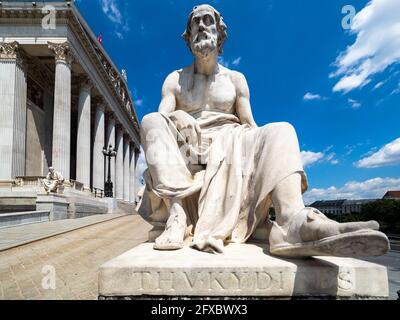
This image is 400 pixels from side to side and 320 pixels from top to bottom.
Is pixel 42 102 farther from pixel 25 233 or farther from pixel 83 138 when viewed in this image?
pixel 25 233

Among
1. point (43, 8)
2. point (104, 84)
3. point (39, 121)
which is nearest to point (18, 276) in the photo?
point (43, 8)

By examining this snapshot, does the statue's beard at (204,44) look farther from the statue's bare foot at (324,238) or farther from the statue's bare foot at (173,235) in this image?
the statue's bare foot at (324,238)

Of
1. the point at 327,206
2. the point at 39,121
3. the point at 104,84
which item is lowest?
the point at 327,206

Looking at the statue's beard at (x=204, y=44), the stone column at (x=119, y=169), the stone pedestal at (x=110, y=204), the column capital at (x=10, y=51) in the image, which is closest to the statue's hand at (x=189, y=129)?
the statue's beard at (x=204, y=44)

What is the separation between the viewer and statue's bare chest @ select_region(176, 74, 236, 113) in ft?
12.5

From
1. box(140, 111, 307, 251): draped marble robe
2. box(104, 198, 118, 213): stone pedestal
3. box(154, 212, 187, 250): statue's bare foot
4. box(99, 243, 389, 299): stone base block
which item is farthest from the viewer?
box(104, 198, 118, 213): stone pedestal

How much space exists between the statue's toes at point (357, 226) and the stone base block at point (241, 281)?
0.39 metres

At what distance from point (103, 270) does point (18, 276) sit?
3188mm

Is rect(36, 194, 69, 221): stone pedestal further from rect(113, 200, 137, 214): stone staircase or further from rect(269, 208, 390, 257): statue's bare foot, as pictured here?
rect(269, 208, 390, 257): statue's bare foot

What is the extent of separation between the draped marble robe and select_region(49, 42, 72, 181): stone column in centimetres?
2122

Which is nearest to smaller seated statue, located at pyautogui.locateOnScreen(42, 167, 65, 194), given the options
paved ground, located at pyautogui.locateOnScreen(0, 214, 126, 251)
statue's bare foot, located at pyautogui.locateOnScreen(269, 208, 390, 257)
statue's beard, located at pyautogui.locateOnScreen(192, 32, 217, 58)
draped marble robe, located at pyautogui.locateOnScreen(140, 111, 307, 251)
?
paved ground, located at pyautogui.locateOnScreen(0, 214, 126, 251)

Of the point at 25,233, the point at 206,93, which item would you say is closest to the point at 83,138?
the point at 25,233

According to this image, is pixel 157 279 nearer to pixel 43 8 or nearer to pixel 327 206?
pixel 43 8

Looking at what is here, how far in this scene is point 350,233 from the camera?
1.76m
